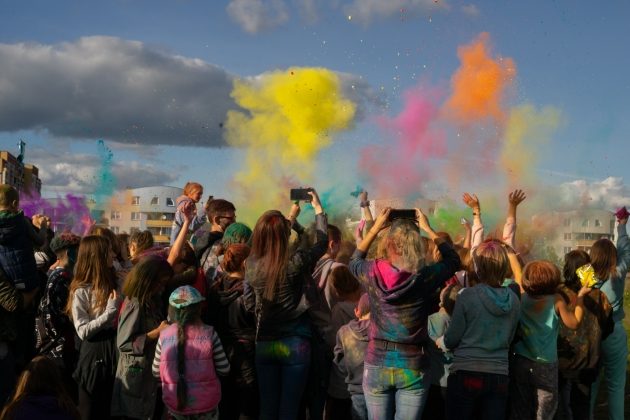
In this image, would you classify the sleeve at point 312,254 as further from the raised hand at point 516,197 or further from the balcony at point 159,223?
the balcony at point 159,223

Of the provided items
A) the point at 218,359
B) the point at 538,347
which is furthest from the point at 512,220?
the point at 218,359

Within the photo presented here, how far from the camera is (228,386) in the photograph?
5301 millimetres

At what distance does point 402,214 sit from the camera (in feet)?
16.5

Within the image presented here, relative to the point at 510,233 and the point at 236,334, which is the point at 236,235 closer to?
the point at 236,334

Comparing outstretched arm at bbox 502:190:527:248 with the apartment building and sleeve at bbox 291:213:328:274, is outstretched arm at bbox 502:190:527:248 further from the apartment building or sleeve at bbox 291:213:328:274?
the apartment building

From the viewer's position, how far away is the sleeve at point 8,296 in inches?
207

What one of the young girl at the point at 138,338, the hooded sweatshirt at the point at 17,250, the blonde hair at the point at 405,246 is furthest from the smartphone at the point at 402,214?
the hooded sweatshirt at the point at 17,250

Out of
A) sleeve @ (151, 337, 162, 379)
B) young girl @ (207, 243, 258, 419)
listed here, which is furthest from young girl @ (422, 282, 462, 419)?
sleeve @ (151, 337, 162, 379)

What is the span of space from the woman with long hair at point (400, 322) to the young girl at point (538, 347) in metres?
1.14

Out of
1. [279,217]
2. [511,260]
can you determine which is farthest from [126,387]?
[511,260]

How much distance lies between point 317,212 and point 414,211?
33.0 inches

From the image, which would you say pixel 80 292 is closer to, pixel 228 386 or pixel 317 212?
pixel 228 386

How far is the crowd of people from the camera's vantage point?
4656mm

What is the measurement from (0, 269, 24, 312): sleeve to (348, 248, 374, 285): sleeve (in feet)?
9.38
